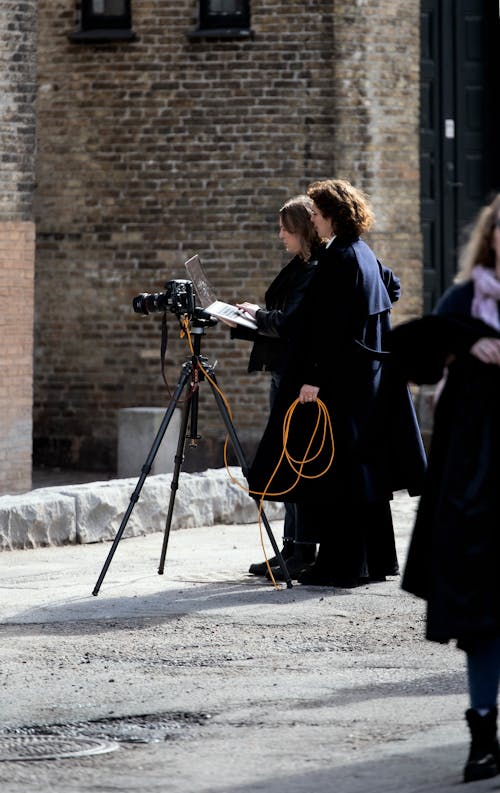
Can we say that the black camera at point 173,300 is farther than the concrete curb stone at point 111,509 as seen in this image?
No

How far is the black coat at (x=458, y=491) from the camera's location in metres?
4.78

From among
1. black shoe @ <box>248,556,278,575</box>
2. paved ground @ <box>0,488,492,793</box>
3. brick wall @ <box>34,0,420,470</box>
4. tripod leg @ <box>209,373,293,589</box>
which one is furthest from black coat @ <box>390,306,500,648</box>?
brick wall @ <box>34,0,420,470</box>

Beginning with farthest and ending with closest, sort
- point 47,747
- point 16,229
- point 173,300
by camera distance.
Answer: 1. point 16,229
2. point 173,300
3. point 47,747

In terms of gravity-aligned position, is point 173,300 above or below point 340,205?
below

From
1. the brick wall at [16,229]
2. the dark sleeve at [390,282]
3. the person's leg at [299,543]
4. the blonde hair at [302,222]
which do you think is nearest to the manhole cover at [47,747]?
the person's leg at [299,543]

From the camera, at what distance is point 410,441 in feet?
27.2

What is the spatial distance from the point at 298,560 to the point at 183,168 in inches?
291

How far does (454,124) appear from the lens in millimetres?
16234

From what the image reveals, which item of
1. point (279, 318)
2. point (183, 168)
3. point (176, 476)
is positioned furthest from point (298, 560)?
point (183, 168)

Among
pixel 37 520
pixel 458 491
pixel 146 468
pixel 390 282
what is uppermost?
pixel 390 282

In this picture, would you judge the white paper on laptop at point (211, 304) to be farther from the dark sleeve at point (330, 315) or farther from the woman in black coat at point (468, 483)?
the woman in black coat at point (468, 483)

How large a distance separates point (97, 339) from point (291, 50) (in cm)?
332

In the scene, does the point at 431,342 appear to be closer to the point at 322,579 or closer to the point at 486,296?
the point at 486,296

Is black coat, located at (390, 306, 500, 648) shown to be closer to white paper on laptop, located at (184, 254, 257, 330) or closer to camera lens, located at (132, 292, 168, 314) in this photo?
white paper on laptop, located at (184, 254, 257, 330)
